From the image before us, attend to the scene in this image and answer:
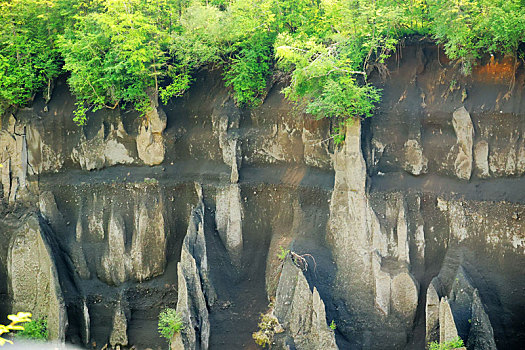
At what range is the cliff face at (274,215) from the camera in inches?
878

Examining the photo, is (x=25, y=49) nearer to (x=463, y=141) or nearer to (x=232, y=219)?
(x=232, y=219)

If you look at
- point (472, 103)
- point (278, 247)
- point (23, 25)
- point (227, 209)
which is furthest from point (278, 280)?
point (23, 25)

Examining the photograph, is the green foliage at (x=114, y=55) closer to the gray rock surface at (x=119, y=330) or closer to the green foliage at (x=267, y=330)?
the gray rock surface at (x=119, y=330)

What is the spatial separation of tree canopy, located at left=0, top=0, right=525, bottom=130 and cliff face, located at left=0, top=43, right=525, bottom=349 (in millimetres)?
879

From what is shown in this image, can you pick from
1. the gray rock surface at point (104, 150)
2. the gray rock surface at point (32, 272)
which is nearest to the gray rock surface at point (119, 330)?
the gray rock surface at point (32, 272)

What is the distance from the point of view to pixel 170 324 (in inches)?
924

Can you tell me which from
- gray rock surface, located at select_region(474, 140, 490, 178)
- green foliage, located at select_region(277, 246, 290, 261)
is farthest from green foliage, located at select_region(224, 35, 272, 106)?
gray rock surface, located at select_region(474, 140, 490, 178)

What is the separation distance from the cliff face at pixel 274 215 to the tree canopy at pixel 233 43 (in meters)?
0.88

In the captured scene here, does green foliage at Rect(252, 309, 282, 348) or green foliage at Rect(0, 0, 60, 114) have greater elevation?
green foliage at Rect(0, 0, 60, 114)

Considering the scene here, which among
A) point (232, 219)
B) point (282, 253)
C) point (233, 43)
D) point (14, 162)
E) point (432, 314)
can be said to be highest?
point (233, 43)

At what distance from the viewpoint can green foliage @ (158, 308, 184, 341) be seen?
76.8ft

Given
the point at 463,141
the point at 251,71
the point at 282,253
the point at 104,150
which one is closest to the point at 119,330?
the point at 282,253

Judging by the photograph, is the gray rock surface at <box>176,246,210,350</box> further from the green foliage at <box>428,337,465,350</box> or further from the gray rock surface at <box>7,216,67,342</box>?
the green foliage at <box>428,337,465,350</box>

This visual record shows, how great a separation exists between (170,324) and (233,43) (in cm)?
980
